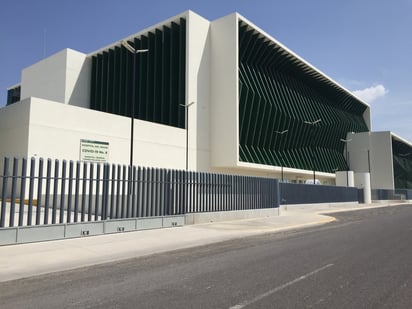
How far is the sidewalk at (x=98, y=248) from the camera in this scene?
8805 mm

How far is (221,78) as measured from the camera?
4334 cm

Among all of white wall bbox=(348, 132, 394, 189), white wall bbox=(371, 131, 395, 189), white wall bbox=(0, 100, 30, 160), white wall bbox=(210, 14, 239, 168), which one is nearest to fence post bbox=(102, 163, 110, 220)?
white wall bbox=(0, 100, 30, 160)

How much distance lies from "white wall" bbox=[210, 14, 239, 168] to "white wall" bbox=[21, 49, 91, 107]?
18193 millimetres

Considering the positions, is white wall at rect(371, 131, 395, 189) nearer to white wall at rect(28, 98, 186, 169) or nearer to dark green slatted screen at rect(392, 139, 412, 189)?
dark green slatted screen at rect(392, 139, 412, 189)

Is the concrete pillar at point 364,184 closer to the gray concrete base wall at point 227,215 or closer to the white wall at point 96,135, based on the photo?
the white wall at point 96,135

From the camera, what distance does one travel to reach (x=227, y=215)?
68.5 ft

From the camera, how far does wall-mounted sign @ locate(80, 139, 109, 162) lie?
30.1 meters

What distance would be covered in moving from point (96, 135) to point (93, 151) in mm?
1385

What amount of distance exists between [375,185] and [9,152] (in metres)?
68.9

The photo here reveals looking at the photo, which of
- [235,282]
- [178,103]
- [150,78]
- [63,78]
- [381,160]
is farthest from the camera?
[381,160]

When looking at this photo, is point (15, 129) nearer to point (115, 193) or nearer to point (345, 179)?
point (115, 193)

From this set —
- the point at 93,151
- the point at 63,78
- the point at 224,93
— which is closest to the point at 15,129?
the point at 93,151

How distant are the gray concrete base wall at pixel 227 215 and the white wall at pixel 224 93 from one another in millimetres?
17068

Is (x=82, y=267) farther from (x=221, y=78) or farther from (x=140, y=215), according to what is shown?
(x=221, y=78)
